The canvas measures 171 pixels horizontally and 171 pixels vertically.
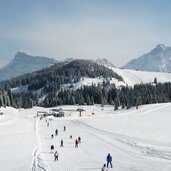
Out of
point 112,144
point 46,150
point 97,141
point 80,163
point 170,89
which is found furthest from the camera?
point 170,89

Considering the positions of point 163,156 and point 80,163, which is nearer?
point 80,163

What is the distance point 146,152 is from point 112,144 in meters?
9.50

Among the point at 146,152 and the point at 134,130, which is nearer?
the point at 146,152

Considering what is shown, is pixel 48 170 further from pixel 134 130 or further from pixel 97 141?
pixel 134 130

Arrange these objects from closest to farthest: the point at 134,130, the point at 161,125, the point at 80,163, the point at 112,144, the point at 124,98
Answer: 1. the point at 80,163
2. the point at 112,144
3. the point at 134,130
4. the point at 161,125
5. the point at 124,98

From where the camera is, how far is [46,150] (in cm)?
5269

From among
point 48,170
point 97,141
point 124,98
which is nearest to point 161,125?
point 97,141

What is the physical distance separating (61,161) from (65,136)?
100 feet

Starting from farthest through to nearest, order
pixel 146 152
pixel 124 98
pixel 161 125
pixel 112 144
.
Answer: pixel 124 98 < pixel 161 125 < pixel 112 144 < pixel 146 152

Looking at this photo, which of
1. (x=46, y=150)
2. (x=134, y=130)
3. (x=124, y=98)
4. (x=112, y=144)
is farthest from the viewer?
(x=124, y=98)

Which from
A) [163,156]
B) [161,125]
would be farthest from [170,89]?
[163,156]

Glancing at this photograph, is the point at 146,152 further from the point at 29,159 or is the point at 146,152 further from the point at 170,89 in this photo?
the point at 170,89

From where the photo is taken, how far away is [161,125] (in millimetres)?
76625

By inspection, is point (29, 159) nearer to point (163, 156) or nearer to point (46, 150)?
point (46, 150)
